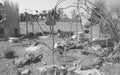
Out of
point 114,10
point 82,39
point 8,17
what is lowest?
point 82,39

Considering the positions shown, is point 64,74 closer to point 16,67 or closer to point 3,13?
point 16,67

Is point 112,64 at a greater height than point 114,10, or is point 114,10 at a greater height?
point 114,10

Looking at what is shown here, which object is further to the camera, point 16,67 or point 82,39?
point 82,39

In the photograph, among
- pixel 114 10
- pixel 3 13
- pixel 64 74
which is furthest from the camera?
pixel 3 13

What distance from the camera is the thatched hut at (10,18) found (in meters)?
8.09

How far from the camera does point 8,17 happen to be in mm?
8250

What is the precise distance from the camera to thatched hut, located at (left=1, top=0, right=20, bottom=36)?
809 cm

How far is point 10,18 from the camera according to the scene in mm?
8414

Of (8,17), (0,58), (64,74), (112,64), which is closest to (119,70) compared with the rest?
(112,64)

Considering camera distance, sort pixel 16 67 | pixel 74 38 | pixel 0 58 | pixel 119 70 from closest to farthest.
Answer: pixel 119 70 < pixel 16 67 < pixel 0 58 < pixel 74 38

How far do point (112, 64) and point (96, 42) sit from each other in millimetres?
2304

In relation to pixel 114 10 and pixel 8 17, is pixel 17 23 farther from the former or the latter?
pixel 114 10

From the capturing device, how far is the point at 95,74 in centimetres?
212

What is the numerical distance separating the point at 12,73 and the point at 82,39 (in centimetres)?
377
